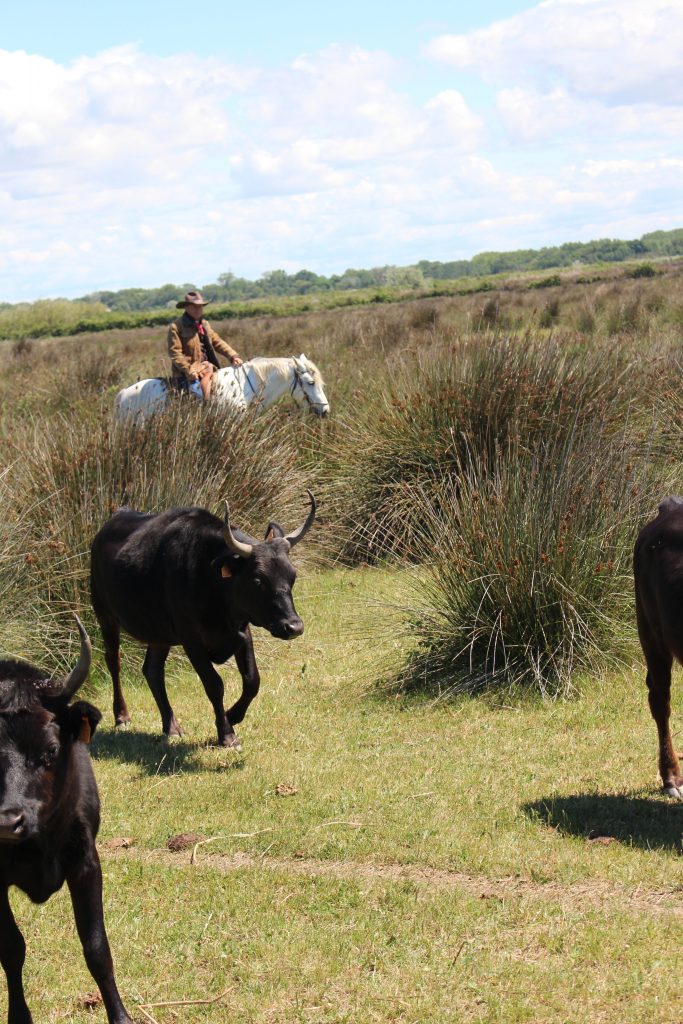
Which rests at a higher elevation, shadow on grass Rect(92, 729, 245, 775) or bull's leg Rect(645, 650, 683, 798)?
bull's leg Rect(645, 650, 683, 798)

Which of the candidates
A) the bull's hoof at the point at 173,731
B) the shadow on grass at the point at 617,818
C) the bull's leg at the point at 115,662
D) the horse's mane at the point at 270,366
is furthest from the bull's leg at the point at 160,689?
the horse's mane at the point at 270,366

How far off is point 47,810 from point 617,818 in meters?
3.40

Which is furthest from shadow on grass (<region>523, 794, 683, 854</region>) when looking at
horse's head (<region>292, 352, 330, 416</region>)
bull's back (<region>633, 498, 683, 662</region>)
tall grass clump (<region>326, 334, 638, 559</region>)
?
horse's head (<region>292, 352, 330, 416</region>)

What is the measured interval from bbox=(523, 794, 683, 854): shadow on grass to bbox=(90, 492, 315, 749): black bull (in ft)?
6.35

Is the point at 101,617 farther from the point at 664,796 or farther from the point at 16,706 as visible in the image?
the point at 16,706

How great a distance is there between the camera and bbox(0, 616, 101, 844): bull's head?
12.6 feet

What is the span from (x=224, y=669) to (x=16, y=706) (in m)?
5.97

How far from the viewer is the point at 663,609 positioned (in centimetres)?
614

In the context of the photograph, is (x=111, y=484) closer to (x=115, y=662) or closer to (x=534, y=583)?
(x=115, y=662)

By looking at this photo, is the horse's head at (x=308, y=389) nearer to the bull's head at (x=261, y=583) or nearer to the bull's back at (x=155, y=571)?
the bull's back at (x=155, y=571)

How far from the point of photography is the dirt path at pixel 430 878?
5340mm

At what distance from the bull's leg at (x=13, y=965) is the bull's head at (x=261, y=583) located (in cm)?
325

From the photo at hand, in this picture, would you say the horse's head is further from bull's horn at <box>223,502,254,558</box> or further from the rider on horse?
bull's horn at <box>223,502,254,558</box>

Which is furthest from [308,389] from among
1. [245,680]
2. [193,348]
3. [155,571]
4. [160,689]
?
[245,680]
